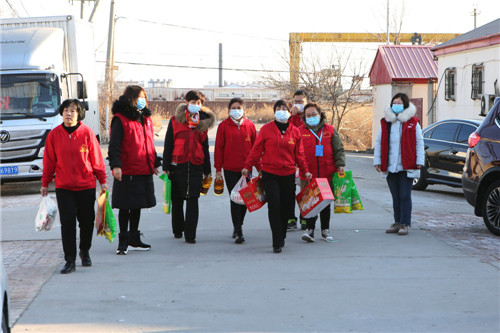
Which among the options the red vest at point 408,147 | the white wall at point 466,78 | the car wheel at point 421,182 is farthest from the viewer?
the white wall at point 466,78

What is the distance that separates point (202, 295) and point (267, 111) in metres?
67.4

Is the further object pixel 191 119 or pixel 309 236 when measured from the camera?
pixel 309 236

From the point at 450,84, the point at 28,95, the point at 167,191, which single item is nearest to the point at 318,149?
the point at 167,191

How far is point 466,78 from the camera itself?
78.4ft

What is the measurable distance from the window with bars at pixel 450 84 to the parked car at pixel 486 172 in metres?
15.8

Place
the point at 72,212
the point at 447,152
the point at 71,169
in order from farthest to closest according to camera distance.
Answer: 1. the point at 447,152
2. the point at 72,212
3. the point at 71,169

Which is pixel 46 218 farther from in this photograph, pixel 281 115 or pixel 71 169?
pixel 281 115

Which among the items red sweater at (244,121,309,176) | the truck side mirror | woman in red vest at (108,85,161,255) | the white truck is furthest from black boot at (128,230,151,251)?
the truck side mirror

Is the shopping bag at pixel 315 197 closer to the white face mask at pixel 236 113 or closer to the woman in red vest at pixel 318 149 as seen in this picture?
the woman in red vest at pixel 318 149

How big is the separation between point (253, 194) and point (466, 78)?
17.2 metres

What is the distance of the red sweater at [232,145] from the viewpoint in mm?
9023

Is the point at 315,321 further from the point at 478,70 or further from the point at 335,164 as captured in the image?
the point at 478,70

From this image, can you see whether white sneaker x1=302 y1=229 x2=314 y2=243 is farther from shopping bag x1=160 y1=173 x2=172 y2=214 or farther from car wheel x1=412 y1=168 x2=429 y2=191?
car wheel x1=412 y1=168 x2=429 y2=191

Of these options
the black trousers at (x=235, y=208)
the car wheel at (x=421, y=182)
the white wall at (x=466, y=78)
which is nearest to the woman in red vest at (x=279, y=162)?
the black trousers at (x=235, y=208)
